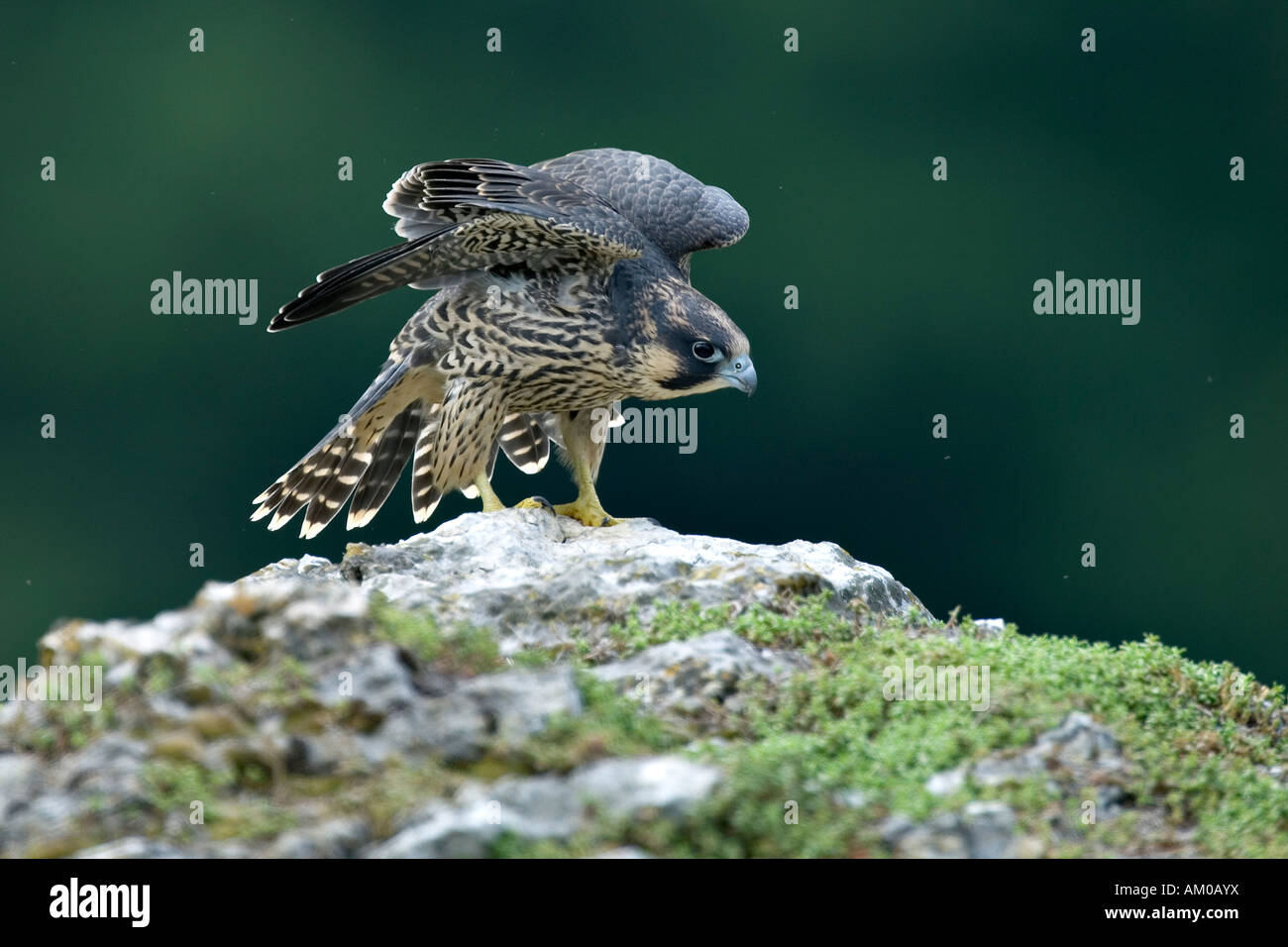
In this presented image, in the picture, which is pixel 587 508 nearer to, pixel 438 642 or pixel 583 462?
pixel 583 462

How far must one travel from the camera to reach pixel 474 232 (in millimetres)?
6004

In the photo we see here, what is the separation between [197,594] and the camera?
3.76m

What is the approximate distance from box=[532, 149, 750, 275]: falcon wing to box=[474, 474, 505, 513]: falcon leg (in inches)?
51.2

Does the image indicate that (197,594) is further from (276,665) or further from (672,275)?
(672,275)

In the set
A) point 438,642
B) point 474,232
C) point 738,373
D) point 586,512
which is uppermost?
point 474,232

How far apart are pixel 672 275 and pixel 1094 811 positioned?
10.8 feet

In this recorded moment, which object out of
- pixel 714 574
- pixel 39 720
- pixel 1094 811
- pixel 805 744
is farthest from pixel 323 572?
pixel 1094 811

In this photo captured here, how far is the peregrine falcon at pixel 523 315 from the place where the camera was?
596 centimetres

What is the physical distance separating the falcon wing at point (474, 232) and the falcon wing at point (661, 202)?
31 cm

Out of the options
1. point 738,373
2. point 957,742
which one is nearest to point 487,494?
point 738,373

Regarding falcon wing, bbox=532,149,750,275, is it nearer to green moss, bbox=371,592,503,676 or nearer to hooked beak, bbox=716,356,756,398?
hooked beak, bbox=716,356,756,398

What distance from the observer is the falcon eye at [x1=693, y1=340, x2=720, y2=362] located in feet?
19.9

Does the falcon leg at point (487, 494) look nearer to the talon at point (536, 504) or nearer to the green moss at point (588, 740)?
the talon at point (536, 504)

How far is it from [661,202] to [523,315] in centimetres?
93
